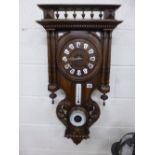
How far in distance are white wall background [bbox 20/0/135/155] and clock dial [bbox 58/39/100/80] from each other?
0.44 feet

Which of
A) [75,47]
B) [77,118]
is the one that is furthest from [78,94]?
[75,47]

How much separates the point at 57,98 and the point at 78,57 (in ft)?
0.86

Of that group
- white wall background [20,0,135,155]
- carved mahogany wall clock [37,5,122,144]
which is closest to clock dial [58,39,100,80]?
carved mahogany wall clock [37,5,122,144]

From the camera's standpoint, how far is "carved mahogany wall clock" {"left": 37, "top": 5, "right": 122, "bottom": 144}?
0.92 metres

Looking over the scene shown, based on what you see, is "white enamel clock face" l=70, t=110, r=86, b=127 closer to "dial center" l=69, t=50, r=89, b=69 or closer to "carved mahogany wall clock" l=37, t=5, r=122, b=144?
"carved mahogany wall clock" l=37, t=5, r=122, b=144

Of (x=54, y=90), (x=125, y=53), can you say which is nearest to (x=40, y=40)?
(x=54, y=90)

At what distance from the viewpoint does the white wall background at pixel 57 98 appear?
1044mm

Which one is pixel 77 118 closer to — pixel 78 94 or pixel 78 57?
pixel 78 94

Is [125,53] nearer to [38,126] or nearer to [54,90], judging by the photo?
[54,90]

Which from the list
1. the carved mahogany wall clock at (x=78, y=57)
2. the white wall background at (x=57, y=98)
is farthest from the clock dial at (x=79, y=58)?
the white wall background at (x=57, y=98)

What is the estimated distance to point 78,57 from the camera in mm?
972

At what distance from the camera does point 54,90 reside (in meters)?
1.02

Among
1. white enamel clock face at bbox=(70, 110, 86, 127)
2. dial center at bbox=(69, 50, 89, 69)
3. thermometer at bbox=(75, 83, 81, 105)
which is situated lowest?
white enamel clock face at bbox=(70, 110, 86, 127)

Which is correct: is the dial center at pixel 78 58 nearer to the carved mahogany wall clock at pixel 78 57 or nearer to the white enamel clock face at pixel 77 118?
the carved mahogany wall clock at pixel 78 57
